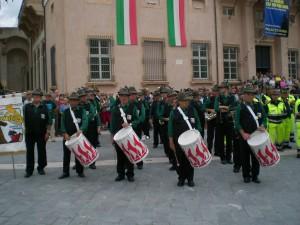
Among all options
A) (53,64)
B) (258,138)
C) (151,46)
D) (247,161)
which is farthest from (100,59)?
(258,138)

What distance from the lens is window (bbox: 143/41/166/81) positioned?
23.0 metres

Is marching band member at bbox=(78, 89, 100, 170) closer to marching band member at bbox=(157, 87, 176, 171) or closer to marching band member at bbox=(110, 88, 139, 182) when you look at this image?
marching band member at bbox=(110, 88, 139, 182)

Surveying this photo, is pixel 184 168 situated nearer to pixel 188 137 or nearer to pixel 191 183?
Answer: pixel 191 183

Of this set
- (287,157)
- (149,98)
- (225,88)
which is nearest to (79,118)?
(225,88)

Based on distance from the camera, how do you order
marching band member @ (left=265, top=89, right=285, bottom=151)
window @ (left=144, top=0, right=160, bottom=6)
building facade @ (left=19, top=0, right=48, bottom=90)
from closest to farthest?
marching band member @ (left=265, top=89, right=285, bottom=151) < window @ (left=144, top=0, right=160, bottom=6) < building facade @ (left=19, top=0, right=48, bottom=90)

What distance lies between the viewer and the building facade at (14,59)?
3666 cm

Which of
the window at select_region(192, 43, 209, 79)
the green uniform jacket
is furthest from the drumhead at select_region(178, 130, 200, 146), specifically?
the window at select_region(192, 43, 209, 79)

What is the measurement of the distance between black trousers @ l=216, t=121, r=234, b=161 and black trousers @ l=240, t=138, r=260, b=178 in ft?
6.53

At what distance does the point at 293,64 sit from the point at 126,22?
13.6 m

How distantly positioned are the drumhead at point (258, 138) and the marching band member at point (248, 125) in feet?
0.60

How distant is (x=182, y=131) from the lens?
28.0 ft

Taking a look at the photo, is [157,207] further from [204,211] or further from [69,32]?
[69,32]

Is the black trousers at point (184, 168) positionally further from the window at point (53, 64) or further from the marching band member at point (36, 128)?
the window at point (53, 64)

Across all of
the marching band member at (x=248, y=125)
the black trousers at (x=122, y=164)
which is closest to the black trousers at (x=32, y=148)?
the black trousers at (x=122, y=164)
